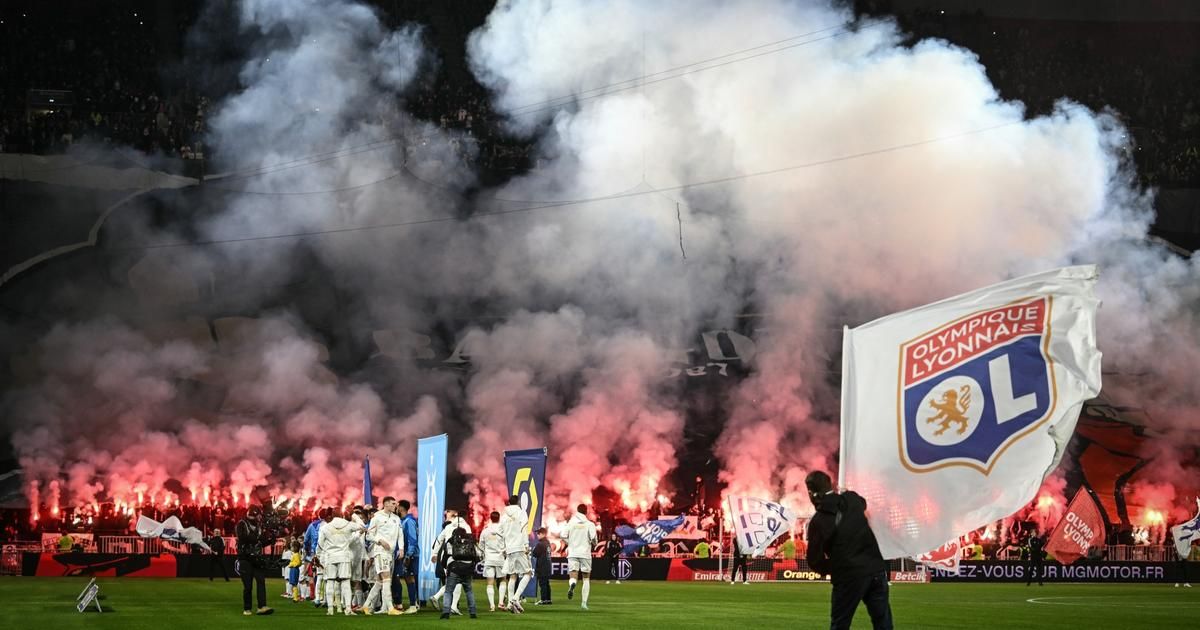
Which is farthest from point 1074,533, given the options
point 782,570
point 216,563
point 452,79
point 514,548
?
point 452,79

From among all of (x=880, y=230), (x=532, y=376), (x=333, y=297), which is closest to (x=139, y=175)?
(x=333, y=297)

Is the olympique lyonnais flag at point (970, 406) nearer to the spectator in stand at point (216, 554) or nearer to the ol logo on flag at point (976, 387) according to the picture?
the ol logo on flag at point (976, 387)

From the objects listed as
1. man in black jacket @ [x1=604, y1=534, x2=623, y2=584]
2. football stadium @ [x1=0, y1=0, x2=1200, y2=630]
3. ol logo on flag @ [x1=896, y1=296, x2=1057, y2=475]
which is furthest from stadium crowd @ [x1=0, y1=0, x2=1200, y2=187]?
ol logo on flag @ [x1=896, y1=296, x2=1057, y2=475]

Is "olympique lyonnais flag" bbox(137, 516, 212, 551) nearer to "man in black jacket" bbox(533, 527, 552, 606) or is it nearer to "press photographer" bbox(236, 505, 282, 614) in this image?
"man in black jacket" bbox(533, 527, 552, 606)

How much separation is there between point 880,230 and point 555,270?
10467 millimetres

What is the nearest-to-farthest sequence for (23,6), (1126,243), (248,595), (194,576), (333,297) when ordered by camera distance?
(248,595) → (194,576) → (1126,243) → (333,297) → (23,6)

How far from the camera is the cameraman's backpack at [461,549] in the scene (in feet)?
61.3

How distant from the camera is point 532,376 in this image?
134 feet

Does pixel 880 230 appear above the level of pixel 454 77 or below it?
below

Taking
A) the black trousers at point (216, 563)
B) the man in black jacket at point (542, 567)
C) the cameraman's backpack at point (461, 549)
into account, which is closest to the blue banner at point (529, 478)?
the man in black jacket at point (542, 567)

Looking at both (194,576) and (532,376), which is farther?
(532,376)

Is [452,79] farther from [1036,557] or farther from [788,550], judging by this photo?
[1036,557]

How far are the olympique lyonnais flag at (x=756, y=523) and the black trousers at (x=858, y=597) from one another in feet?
75.4

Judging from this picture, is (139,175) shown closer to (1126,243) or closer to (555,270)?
(555,270)
